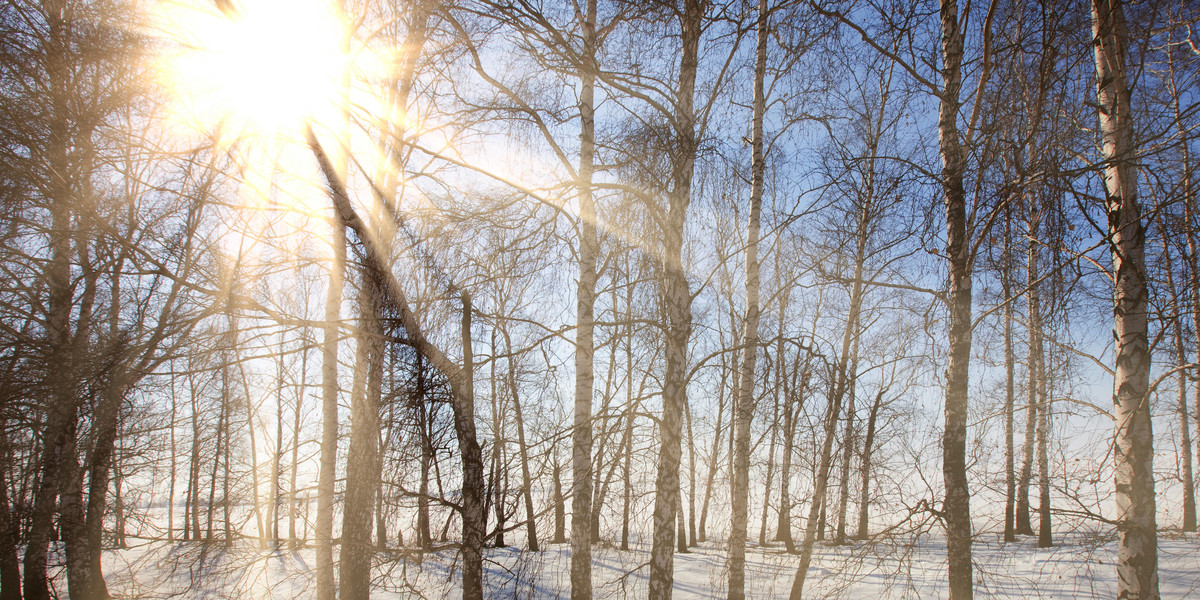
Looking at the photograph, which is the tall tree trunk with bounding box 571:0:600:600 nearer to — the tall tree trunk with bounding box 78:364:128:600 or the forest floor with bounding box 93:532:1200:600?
the forest floor with bounding box 93:532:1200:600

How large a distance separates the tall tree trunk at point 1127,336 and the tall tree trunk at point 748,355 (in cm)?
292

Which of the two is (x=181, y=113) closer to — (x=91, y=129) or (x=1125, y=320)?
(x=91, y=129)

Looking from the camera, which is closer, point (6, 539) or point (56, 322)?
point (6, 539)


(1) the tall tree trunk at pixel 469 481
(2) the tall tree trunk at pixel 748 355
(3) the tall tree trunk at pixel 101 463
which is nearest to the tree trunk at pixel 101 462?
(3) the tall tree trunk at pixel 101 463

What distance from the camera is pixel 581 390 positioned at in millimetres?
5738

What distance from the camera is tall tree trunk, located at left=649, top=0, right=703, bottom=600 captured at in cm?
427

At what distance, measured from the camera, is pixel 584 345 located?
18.2 feet

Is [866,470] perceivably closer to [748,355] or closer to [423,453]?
[748,355]

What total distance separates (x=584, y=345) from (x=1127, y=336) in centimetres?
429

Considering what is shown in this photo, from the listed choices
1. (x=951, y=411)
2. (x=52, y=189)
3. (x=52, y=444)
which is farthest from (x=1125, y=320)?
(x=52, y=444)

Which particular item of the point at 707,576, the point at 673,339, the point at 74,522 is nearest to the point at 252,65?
the point at 673,339

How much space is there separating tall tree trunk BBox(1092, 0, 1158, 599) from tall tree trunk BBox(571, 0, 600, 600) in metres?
3.93

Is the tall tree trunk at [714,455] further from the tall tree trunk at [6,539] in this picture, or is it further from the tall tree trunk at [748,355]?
the tall tree trunk at [6,539]

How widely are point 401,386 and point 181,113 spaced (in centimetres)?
449
